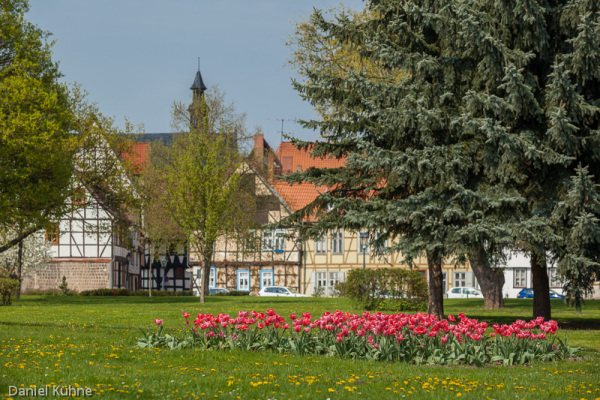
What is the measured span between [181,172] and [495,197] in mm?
20346

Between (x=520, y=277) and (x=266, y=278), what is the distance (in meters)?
18.1

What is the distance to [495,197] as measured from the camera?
1619 centimetres

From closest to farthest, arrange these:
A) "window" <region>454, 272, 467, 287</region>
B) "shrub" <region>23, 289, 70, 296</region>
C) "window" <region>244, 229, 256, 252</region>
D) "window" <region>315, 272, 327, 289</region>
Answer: "window" <region>244, 229, 256, 252</region>
"shrub" <region>23, 289, 70, 296</region>
"window" <region>315, 272, 327, 289</region>
"window" <region>454, 272, 467, 287</region>

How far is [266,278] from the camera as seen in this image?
5403 cm

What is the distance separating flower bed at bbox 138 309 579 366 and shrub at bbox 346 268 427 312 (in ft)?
44.5

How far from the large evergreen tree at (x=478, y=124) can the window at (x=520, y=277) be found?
122 ft

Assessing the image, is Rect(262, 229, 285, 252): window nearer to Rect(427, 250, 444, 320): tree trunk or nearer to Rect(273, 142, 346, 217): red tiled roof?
Rect(273, 142, 346, 217): red tiled roof

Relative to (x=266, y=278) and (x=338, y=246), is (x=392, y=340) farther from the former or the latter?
(x=266, y=278)

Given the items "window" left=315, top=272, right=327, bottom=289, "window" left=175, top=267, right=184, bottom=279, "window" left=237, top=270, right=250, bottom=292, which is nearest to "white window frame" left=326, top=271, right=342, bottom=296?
"window" left=315, top=272, right=327, bottom=289

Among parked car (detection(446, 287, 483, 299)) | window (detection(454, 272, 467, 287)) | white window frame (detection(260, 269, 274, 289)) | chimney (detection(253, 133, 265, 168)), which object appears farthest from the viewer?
white window frame (detection(260, 269, 274, 289))

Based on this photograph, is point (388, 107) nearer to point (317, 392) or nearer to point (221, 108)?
point (317, 392)

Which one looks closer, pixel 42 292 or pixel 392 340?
pixel 392 340

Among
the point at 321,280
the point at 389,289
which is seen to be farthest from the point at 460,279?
the point at 389,289

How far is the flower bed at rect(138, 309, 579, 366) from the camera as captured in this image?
10906 mm
